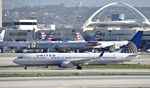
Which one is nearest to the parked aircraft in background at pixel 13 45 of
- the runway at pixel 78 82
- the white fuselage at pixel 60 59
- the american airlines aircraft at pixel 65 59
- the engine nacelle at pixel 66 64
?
the american airlines aircraft at pixel 65 59

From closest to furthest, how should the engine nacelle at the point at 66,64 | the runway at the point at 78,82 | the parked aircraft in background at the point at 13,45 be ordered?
1. the runway at the point at 78,82
2. the engine nacelle at the point at 66,64
3. the parked aircraft in background at the point at 13,45

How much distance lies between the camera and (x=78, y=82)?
54031mm

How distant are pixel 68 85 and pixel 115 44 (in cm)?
10671

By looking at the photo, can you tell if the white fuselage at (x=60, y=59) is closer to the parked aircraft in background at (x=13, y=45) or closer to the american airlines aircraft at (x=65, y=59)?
the american airlines aircraft at (x=65, y=59)

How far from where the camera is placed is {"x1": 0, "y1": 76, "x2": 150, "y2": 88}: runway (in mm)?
50656

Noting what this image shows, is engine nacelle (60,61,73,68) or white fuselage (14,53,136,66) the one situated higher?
white fuselage (14,53,136,66)

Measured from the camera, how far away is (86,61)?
284 feet

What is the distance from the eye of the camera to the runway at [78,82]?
50656 millimetres

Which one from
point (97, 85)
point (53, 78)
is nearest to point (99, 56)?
point (53, 78)

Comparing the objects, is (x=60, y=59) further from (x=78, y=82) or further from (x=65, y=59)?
(x=78, y=82)

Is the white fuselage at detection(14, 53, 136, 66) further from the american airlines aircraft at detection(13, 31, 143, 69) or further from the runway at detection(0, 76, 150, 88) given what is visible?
the runway at detection(0, 76, 150, 88)

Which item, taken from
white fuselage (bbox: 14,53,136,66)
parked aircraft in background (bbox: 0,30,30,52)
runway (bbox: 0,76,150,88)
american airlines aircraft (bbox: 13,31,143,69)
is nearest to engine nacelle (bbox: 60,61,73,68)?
american airlines aircraft (bbox: 13,31,143,69)

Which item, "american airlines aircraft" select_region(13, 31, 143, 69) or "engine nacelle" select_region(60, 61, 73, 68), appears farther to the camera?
"engine nacelle" select_region(60, 61, 73, 68)

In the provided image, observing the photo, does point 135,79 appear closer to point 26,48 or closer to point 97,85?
point 97,85
